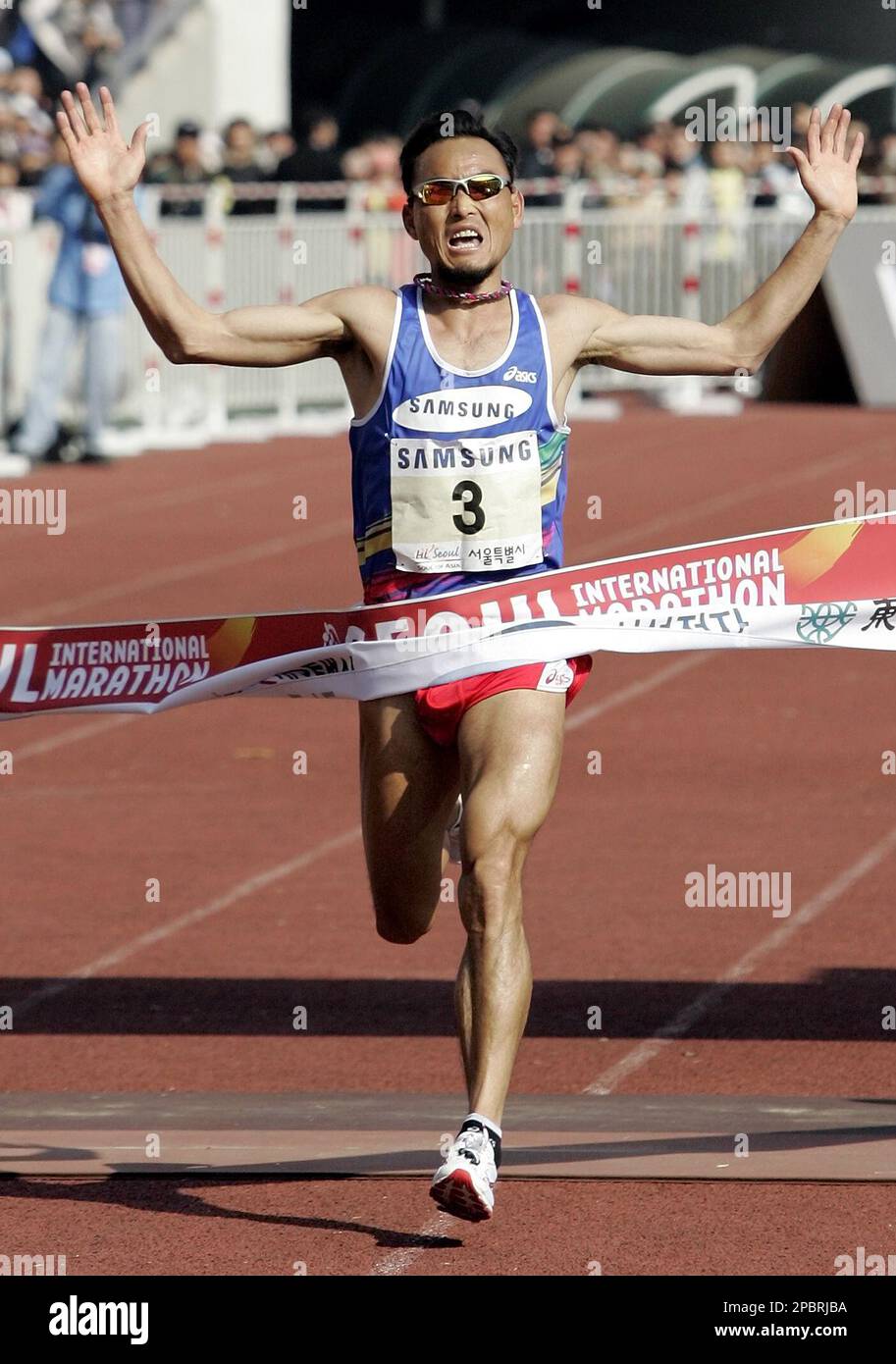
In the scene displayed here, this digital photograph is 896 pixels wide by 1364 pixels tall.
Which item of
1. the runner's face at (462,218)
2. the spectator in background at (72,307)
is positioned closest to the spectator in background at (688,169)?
the spectator in background at (72,307)

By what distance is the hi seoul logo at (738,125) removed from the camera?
1358 inches

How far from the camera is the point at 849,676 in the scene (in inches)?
511

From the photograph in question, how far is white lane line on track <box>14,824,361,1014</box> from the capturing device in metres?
7.67

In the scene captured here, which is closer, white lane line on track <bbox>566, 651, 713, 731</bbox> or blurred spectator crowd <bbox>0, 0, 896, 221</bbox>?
white lane line on track <bbox>566, 651, 713, 731</bbox>

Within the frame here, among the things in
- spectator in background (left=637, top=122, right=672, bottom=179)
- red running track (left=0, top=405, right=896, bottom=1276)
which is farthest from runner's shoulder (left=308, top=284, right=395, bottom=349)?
spectator in background (left=637, top=122, right=672, bottom=179)

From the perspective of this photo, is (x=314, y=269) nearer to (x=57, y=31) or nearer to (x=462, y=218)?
(x=57, y=31)

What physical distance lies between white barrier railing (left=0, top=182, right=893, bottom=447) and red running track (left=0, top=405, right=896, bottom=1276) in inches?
297

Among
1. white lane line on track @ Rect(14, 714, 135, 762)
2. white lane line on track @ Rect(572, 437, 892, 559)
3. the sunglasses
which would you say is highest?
white lane line on track @ Rect(572, 437, 892, 559)

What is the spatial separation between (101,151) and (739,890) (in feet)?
13.2

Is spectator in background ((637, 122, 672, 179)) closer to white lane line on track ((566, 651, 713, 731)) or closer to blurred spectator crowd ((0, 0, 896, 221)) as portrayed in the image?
blurred spectator crowd ((0, 0, 896, 221))

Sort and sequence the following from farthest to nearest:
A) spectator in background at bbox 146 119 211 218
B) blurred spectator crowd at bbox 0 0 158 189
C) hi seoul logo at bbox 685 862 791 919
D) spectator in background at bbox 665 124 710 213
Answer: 1. blurred spectator crowd at bbox 0 0 158 189
2. spectator in background at bbox 665 124 710 213
3. spectator in background at bbox 146 119 211 218
4. hi seoul logo at bbox 685 862 791 919

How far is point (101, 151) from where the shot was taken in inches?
219

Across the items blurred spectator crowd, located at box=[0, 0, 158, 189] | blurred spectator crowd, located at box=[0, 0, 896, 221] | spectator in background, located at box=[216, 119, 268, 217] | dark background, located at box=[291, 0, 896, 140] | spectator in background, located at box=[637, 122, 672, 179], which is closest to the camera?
blurred spectator crowd, located at box=[0, 0, 896, 221]

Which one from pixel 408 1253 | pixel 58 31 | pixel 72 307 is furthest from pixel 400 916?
pixel 58 31
